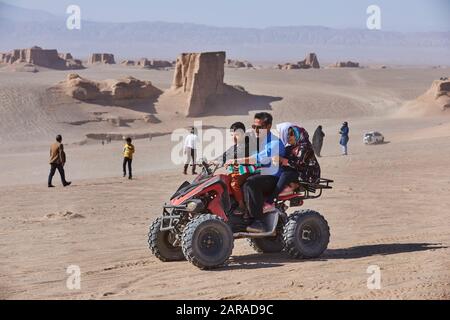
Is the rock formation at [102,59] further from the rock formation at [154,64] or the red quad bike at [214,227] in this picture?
the red quad bike at [214,227]

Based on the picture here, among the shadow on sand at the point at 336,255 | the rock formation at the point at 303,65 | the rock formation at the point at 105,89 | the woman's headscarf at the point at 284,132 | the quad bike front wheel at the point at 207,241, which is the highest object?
the rock formation at the point at 303,65

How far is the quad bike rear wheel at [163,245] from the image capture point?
1011 cm

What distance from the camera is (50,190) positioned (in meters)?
20.5

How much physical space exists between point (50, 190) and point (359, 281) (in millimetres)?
13431

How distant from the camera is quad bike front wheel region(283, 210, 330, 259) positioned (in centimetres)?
995

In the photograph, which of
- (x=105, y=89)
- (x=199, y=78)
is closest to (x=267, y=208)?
(x=105, y=89)

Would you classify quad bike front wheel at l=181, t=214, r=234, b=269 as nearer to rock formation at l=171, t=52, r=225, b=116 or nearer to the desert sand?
the desert sand

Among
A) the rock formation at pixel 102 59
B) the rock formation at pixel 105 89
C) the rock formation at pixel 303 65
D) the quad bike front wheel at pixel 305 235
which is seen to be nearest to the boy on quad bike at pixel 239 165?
the quad bike front wheel at pixel 305 235

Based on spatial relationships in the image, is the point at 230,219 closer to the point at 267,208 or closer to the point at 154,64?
the point at 267,208

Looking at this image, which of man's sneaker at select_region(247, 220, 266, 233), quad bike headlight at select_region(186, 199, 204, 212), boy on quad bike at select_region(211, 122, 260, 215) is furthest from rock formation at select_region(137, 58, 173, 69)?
quad bike headlight at select_region(186, 199, 204, 212)

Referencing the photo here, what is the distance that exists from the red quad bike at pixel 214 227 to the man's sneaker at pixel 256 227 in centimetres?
5

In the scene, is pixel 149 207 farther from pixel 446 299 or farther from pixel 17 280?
→ pixel 446 299

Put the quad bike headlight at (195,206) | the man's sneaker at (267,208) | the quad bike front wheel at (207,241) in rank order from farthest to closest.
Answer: the man's sneaker at (267,208) → the quad bike headlight at (195,206) → the quad bike front wheel at (207,241)
